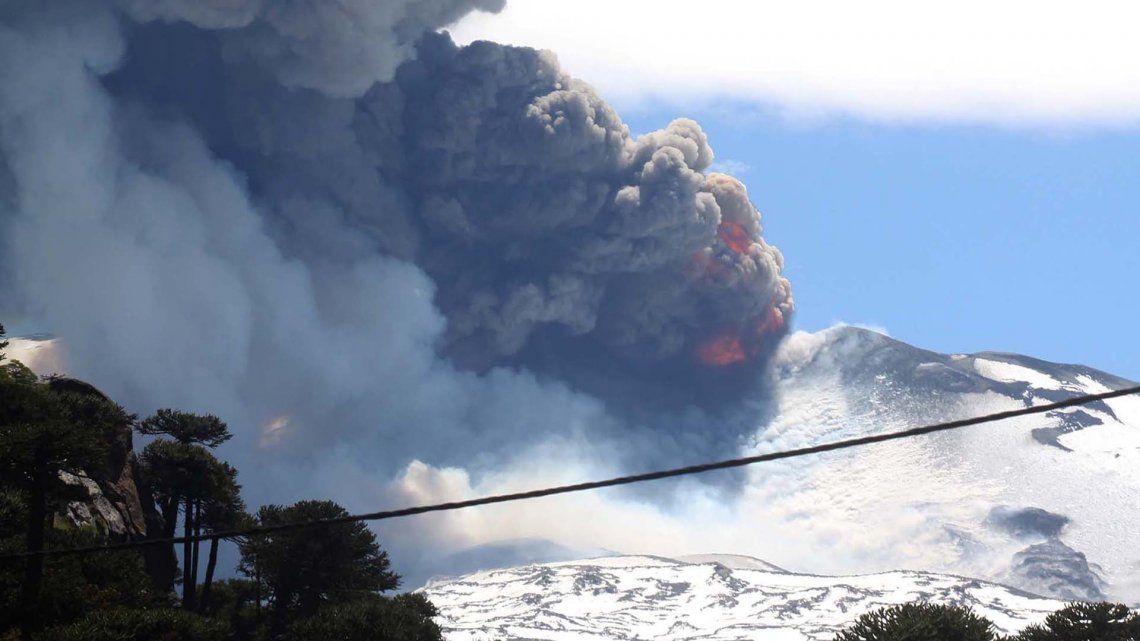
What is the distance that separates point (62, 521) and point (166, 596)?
6.72 meters

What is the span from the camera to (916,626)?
37.6 m

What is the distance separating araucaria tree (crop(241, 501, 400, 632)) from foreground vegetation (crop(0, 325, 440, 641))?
2.3 inches

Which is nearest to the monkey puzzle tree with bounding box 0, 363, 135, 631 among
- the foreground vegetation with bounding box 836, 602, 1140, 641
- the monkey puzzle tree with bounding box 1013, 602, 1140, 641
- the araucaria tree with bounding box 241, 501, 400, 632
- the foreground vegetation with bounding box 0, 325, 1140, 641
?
the foreground vegetation with bounding box 0, 325, 1140, 641

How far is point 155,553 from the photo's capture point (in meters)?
52.1

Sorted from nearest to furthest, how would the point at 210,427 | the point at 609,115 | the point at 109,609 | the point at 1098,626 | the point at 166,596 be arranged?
the point at 109,609 → the point at 1098,626 → the point at 166,596 → the point at 210,427 → the point at 609,115

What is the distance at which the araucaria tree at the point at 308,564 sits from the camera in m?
47.5

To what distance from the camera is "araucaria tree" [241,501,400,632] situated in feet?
156

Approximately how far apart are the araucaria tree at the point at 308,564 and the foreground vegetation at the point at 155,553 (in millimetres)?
59

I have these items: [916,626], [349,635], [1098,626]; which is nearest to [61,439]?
[349,635]

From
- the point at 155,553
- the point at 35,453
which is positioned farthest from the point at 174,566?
the point at 35,453

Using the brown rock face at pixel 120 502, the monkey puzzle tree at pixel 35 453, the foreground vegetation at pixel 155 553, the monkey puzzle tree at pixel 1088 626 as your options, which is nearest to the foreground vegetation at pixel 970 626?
the monkey puzzle tree at pixel 1088 626

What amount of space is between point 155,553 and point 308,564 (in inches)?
369

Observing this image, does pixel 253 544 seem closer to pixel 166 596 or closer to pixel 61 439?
pixel 166 596

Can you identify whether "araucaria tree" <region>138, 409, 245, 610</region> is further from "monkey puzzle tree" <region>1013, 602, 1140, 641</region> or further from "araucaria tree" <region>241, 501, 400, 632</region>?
"monkey puzzle tree" <region>1013, 602, 1140, 641</region>
